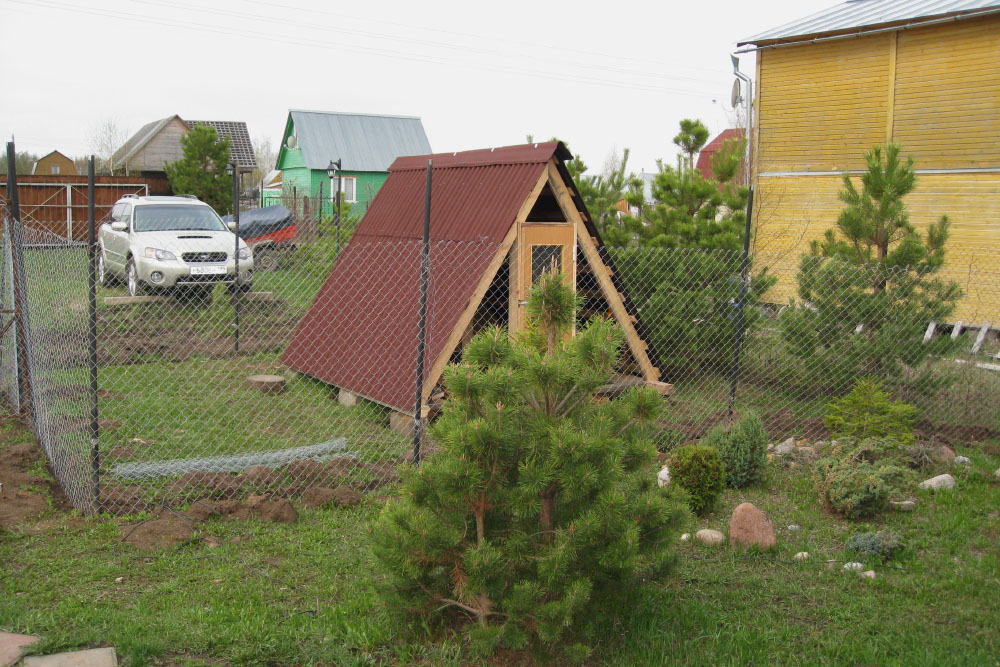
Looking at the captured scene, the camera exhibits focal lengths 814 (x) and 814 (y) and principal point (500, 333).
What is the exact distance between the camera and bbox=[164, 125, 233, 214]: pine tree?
104ft

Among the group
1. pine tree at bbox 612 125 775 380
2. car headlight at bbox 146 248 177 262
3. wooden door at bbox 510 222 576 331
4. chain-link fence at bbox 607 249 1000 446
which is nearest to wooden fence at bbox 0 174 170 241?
car headlight at bbox 146 248 177 262

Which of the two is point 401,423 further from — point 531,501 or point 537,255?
point 531,501

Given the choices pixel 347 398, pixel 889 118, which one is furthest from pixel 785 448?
pixel 889 118

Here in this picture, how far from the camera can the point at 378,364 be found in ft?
26.0

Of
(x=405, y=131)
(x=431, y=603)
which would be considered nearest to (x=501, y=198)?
(x=431, y=603)

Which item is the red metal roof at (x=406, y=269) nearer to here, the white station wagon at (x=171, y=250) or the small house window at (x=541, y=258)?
the small house window at (x=541, y=258)

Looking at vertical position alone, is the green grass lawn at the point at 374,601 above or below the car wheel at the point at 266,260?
below

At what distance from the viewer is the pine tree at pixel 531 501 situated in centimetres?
331

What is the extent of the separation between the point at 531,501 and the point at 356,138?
38.6 metres

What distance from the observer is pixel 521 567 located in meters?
3.49

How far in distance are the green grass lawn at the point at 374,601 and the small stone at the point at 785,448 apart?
1684mm

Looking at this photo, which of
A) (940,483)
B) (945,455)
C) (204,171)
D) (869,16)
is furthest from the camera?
(204,171)

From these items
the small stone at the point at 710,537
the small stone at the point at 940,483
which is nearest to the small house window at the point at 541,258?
the small stone at the point at 710,537

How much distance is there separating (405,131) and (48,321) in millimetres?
35809
